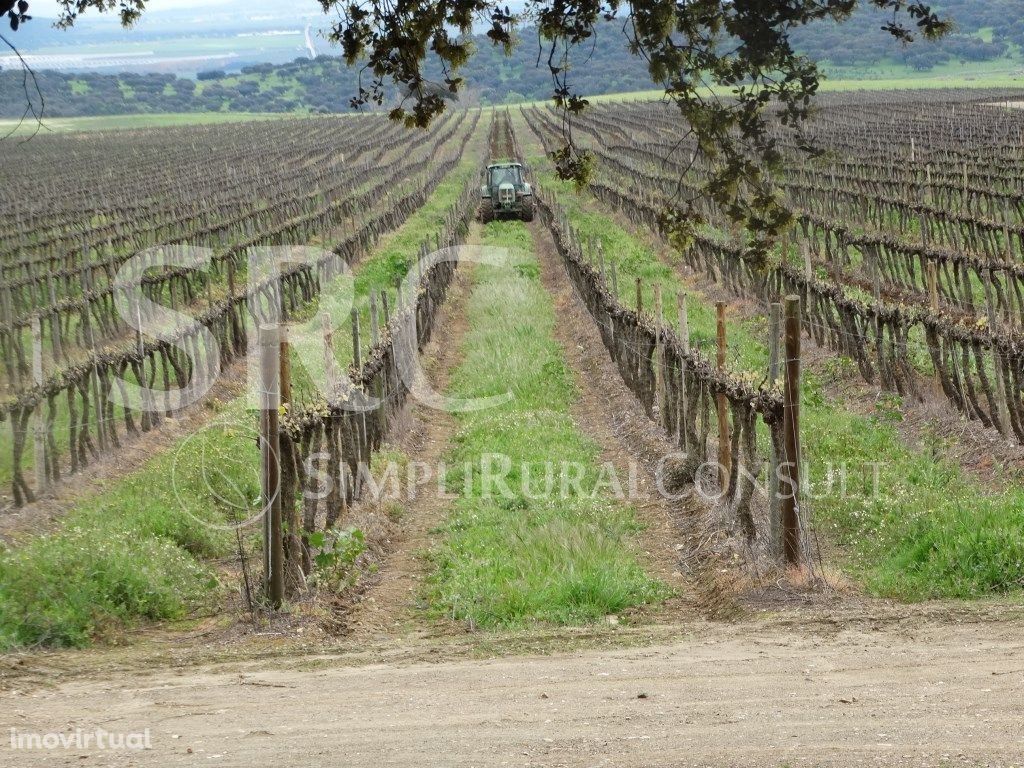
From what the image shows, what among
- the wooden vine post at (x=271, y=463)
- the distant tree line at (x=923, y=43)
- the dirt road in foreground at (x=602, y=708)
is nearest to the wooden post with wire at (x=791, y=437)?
the dirt road in foreground at (x=602, y=708)

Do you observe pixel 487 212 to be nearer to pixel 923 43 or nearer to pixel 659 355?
pixel 659 355

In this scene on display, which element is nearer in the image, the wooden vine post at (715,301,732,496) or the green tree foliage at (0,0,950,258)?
the green tree foliage at (0,0,950,258)

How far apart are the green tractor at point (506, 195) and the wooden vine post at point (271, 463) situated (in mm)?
30020

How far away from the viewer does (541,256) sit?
102 feet

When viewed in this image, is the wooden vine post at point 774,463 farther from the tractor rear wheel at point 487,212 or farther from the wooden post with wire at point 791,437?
the tractor rear wheel at point 487,212

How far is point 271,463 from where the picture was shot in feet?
27.6

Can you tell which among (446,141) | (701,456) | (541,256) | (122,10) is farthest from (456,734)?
(446,141)

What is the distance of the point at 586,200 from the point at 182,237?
18247 mm

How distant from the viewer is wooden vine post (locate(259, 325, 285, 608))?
8.24 meters

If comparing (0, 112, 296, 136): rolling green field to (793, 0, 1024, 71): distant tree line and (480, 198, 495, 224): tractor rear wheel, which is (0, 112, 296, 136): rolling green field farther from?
(480, 198, 495, 224): tractor rear wheel

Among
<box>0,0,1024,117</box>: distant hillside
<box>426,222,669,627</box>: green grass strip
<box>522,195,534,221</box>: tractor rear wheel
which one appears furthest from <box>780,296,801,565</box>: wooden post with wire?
<box>0,0,1024,117</box>: distant hillside

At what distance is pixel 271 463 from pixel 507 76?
161 meters

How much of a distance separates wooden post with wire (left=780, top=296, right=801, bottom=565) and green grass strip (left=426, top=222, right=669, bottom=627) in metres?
0.97

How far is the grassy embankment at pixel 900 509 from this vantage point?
858 centimetres
